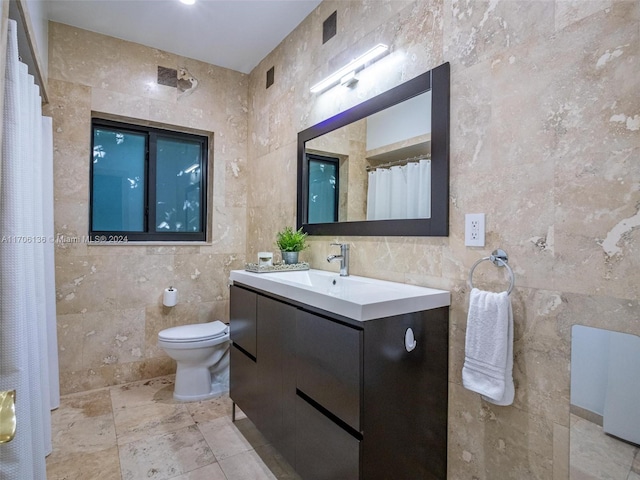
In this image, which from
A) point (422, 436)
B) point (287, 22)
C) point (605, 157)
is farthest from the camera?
point (287, 22)

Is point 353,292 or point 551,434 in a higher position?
point 353,292

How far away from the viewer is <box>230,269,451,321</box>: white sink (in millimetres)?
1180

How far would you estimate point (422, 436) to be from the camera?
52.6 inches

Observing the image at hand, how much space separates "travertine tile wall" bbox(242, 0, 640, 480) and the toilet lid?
143cm

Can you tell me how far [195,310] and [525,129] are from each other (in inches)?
109

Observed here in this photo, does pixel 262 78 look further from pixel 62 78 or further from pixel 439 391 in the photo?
pixel 439 391

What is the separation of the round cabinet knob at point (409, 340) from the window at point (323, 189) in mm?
980

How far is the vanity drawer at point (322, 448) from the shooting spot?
119 centimetres

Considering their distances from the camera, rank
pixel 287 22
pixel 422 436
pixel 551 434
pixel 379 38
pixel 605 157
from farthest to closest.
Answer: pixel 287 22, pixel 379 38, pixel 422 436, pixel 551 434, pixel 605 157

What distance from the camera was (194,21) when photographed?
2.47 m

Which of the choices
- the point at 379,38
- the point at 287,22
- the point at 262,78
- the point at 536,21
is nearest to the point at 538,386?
the point at 536,21

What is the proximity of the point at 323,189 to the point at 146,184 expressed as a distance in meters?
1.70

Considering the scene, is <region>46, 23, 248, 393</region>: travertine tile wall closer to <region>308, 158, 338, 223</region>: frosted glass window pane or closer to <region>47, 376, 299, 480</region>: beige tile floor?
<region>47, 376, 299, 480</region>: beige tile floor

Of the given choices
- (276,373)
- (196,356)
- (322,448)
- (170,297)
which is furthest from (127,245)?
(322,448)
